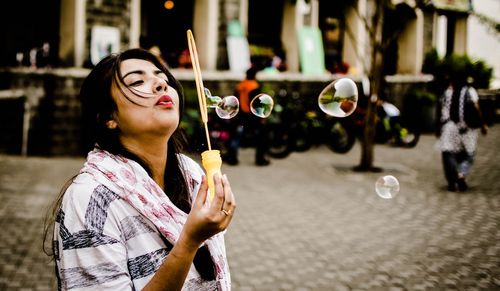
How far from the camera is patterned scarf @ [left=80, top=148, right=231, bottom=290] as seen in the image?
162cm

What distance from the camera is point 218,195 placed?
1.46 metres

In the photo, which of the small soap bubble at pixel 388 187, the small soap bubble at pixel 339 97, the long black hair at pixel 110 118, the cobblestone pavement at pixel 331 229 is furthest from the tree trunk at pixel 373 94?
the long black hair at pixel 110 118

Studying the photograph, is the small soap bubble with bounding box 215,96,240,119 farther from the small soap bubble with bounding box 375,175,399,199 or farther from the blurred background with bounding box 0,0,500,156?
the blurred background with bounding box 0,0,500,156

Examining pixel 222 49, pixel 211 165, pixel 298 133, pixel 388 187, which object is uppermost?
pixel 222 49

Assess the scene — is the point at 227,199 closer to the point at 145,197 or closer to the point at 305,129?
the point at 145,197

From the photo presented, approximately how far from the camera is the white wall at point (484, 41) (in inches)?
866

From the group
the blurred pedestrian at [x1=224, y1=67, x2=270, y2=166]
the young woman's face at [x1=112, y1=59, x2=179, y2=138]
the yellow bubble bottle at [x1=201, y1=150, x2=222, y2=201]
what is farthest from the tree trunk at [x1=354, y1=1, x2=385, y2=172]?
the yellow bubble bottle at [x1=201, y1=150, x2=222, y2=201]

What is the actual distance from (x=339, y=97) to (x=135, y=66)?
2739mm

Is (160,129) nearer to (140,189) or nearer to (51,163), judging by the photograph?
(140,189)

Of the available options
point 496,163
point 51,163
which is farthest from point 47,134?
point 496,163

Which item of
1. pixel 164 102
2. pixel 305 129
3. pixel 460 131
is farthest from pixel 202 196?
pixel 305 129

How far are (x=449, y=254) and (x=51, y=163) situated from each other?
787 centimetres

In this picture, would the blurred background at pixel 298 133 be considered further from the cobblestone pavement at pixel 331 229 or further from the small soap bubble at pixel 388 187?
the small soap bubble at pixel 388 187

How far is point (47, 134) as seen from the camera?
461 inches
